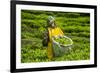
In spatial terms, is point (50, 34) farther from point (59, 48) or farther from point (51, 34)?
point (59, 48)

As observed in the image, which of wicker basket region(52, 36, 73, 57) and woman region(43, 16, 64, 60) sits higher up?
woman region(43, 16, 64, 60)

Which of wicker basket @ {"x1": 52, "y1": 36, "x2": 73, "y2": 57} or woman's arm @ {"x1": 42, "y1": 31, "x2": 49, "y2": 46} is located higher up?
woman's arm @ {"x1": 42, "y1": 31, "x2": 49, "y2": 46}

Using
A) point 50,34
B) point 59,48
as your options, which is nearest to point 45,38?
point 50,34

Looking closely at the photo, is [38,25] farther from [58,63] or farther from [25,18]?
[58,63]

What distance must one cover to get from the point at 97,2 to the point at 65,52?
0.64m

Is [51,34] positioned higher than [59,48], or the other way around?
[51,34]

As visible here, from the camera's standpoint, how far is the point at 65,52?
2084mm

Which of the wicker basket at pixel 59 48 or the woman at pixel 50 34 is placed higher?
the woman at pixel 50 34

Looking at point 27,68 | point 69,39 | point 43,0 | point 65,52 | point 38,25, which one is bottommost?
point 27,68

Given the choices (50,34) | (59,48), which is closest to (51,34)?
(50,34)

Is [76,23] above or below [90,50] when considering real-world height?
above

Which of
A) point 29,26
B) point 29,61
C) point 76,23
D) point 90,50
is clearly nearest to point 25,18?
point 29,26

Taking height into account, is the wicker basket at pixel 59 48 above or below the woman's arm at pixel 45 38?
below

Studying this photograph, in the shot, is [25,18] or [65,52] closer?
[25,18]
